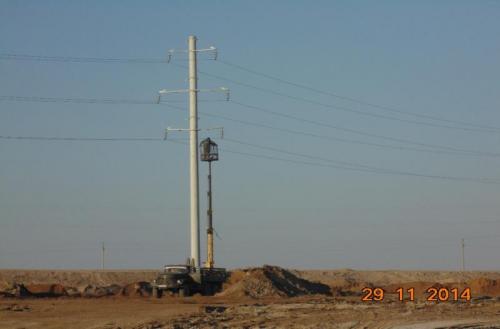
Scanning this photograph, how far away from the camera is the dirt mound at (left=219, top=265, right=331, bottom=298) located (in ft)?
Result: 189

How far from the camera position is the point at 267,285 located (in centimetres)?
5947

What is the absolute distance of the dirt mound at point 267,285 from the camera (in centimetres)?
5775

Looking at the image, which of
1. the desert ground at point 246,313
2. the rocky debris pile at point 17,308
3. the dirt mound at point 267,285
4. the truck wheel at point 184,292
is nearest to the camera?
the desert ground at point 246,313

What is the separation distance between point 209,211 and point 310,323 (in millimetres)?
28807

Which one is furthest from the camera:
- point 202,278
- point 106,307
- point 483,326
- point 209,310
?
point 202,278

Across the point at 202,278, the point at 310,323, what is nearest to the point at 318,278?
the point at 202,278

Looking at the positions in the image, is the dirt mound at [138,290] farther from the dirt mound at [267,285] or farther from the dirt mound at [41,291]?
the dirt mound at [267,285]

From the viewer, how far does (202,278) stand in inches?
2269

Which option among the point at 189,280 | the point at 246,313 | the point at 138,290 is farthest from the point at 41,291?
the point at 246,313

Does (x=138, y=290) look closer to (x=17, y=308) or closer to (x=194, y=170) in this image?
(x=194, y=170)

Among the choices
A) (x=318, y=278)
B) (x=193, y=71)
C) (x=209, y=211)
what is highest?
(x=193, y=71)

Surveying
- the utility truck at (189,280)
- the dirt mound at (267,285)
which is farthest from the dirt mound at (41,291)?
the dirt mound at (267,285)

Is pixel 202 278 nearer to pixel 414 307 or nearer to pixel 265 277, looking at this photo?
pixel 265 277

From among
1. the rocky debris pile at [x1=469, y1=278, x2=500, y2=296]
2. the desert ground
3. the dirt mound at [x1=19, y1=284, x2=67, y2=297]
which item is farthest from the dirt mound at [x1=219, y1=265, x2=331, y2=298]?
the dirt mound at [x1=19, y1=284, x2=67, y2=297]
